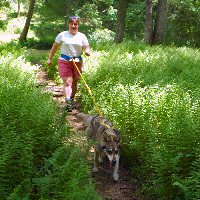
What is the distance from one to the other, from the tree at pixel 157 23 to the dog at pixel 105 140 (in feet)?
47.7

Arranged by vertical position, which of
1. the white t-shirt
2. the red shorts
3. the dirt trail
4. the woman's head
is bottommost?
the dirt trail

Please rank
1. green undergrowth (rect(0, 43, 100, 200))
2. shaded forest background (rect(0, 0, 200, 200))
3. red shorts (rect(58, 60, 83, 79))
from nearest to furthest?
1. green undergrowth (rect(0, 43, 100, 200))
2. shaded forest background (rect(0, 0, 200, 200))
3. red shorts (rect(58, 60, 83, 79))

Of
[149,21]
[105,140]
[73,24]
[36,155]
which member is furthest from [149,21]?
[36,155]

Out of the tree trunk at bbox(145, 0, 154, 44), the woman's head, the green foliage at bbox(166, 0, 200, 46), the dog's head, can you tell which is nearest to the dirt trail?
the dog's head

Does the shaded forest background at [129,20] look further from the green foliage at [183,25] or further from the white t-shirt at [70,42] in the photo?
the white t-shirt at [70,42]

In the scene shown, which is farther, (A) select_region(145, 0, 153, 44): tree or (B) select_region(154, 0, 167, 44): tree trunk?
(B) select_region(154, 0, 167, 44): tree trunk

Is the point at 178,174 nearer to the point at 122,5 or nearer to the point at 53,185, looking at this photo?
the point at 53,185

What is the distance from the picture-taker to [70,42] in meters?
8.55

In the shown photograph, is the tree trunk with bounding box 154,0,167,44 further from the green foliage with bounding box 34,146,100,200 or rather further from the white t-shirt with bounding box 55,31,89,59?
the green foliage with bounding box 34,146,100,200

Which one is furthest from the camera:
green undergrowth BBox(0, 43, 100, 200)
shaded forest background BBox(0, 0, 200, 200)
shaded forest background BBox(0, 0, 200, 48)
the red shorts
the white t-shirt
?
shaded forest background BBox(0, 0, 200, 48)

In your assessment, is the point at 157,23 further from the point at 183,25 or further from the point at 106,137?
the point at 106,137

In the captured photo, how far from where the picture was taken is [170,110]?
6.45 m

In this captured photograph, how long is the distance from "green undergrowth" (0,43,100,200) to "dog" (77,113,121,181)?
1.54 ft

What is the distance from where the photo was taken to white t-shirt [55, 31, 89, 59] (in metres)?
8.57
